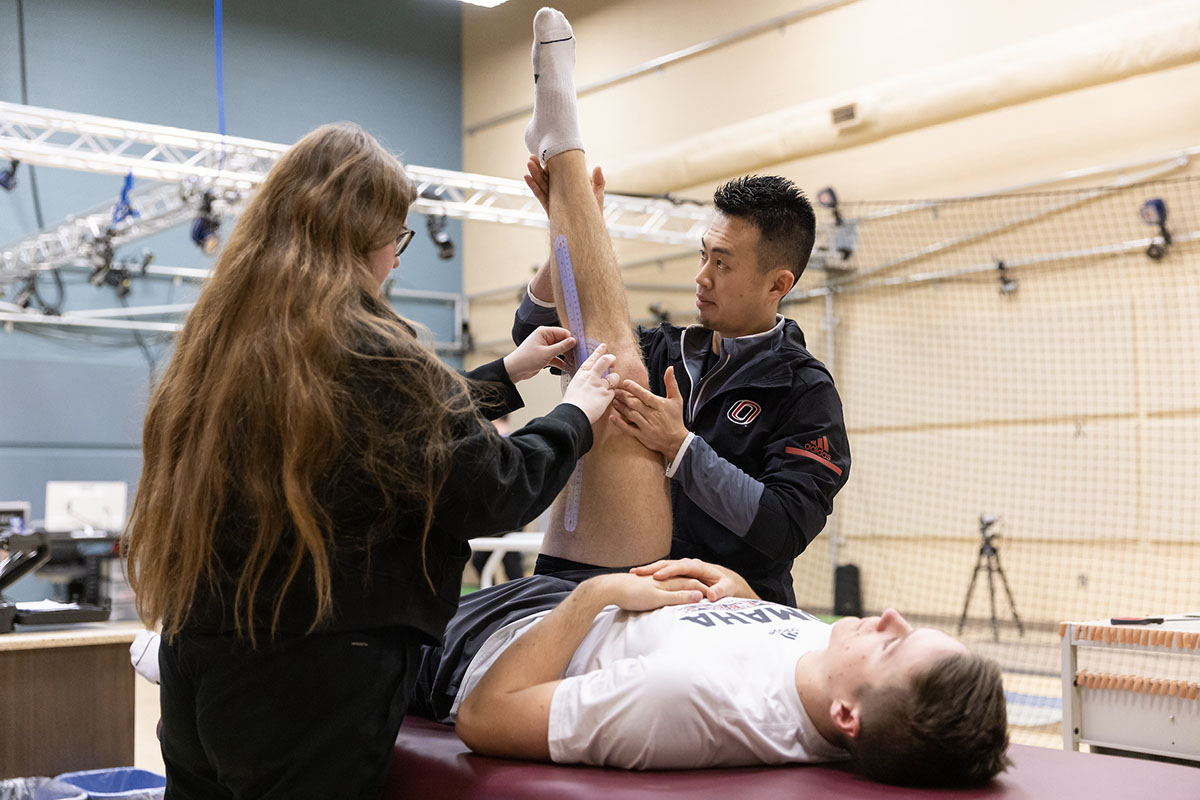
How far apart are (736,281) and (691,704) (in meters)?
0.91

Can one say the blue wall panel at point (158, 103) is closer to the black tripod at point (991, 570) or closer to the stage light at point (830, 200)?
the stage light at point (830, 200)

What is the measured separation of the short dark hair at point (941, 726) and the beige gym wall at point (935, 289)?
4937mm

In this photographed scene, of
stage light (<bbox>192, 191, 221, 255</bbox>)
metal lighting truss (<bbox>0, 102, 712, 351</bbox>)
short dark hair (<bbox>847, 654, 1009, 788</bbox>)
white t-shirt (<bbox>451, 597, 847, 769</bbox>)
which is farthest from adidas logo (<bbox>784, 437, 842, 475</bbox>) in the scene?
stage light (<bbox>192, 191, 221, 255</bbox>)

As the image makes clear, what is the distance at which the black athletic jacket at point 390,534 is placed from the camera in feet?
3.97

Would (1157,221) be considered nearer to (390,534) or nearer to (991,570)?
(991,570)

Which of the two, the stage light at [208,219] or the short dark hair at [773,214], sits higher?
the stage light at [208,219]

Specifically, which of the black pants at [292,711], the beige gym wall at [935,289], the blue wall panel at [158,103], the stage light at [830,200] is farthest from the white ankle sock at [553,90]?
the stage light at [830,200]

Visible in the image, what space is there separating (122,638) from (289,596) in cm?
139

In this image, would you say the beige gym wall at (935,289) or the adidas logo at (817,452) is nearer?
the adidas logo at (817,452)

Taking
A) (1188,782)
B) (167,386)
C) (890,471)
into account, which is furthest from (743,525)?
(890,471)

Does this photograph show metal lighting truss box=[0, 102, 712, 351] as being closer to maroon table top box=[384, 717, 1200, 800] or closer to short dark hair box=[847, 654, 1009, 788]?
maroon table top box=[384, 717, 1200, 800]

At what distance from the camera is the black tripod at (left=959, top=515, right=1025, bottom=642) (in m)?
6.01

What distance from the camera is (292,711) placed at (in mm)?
1221

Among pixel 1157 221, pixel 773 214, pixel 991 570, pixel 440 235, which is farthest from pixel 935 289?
pixel 773 214
